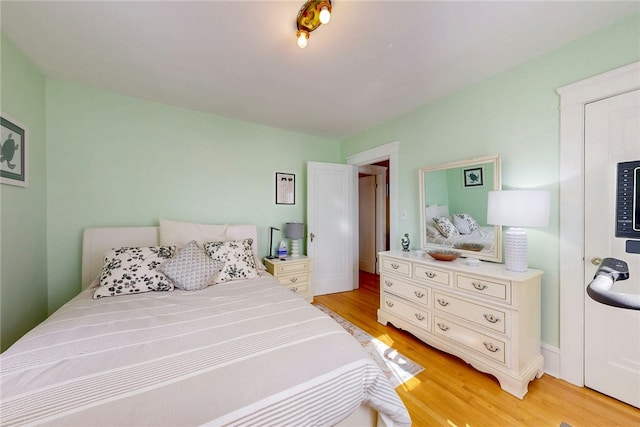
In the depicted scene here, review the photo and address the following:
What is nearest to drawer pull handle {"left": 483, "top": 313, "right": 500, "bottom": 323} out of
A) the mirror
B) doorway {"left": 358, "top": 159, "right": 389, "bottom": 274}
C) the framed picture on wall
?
the mirror

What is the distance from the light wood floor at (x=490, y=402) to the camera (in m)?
1.39

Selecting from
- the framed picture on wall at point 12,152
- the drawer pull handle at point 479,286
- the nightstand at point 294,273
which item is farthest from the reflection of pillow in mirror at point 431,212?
the framed picture on wall at point 12,152

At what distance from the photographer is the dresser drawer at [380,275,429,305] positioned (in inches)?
86.2

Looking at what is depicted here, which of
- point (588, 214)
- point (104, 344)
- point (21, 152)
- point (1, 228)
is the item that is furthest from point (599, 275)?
point (21, 152)

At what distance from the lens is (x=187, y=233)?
2.57 meters

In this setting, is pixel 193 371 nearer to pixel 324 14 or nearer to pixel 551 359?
pixel 324 14

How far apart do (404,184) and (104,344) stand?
2.94 metres

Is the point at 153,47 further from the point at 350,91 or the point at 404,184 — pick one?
the point at 404,184

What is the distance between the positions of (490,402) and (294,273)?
2.18 m

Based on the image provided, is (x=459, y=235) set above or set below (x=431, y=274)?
above

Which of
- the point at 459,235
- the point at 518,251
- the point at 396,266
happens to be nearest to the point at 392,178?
the point at 459,235

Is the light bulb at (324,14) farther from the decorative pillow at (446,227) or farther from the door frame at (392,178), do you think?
the decorative pillow at (446,227)

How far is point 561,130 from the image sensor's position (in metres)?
1.74

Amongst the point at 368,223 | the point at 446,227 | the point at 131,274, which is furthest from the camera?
the point at 368,223
